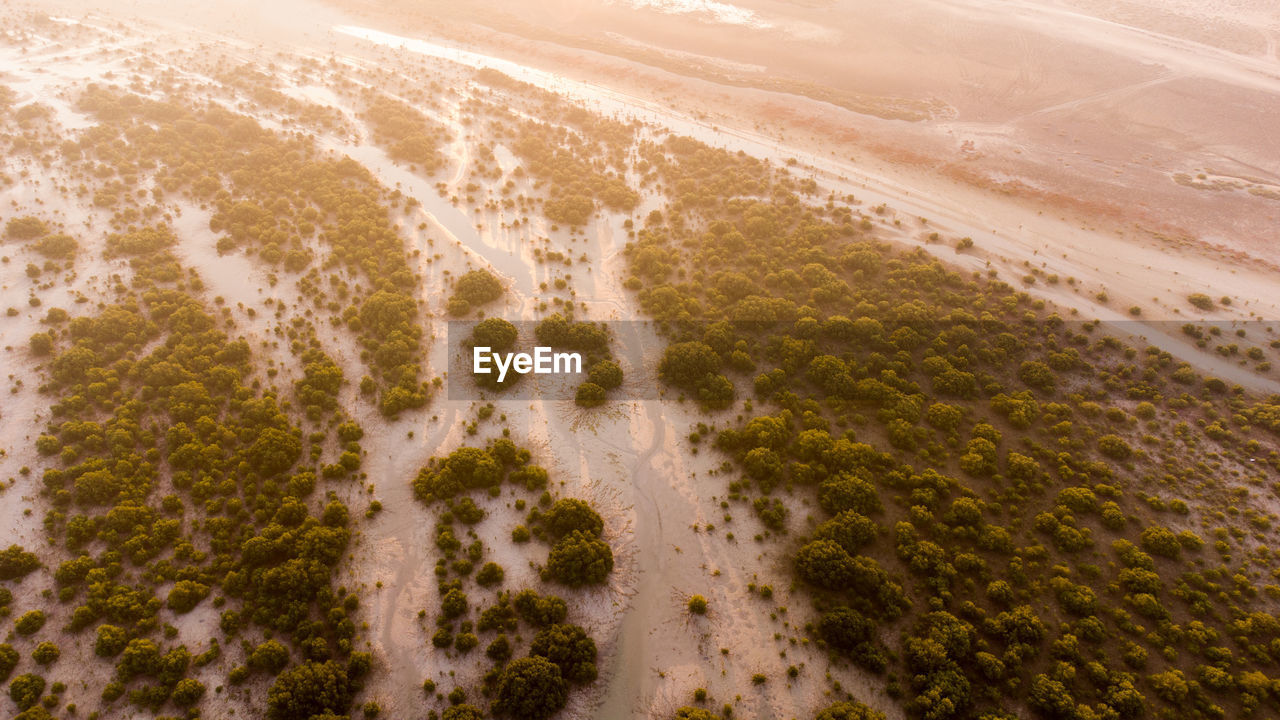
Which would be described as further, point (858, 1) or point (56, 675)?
point (858, 1)

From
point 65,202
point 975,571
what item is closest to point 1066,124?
point 975,571

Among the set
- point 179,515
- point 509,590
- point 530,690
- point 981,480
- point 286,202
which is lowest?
point 530,690

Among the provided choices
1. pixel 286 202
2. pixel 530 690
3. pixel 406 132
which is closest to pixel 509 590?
pixel 530 690

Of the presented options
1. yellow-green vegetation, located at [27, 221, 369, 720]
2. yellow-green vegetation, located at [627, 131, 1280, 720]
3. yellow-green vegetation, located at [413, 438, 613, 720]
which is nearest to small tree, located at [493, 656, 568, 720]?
yellow-green vegetation, located at [413, 438, 613, 720]

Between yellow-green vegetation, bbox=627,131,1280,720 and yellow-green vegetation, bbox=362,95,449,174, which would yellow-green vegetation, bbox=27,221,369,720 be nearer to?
yellow-green vegetation, bbox=627,131,1280,720

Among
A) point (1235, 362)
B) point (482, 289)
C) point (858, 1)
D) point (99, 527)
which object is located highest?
point (858, 1)

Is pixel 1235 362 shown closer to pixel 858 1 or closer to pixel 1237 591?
pixel 1237 591

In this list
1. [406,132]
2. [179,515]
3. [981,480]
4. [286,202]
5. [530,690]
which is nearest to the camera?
[530,690]

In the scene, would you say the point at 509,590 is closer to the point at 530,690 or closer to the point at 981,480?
the point at 530,690
